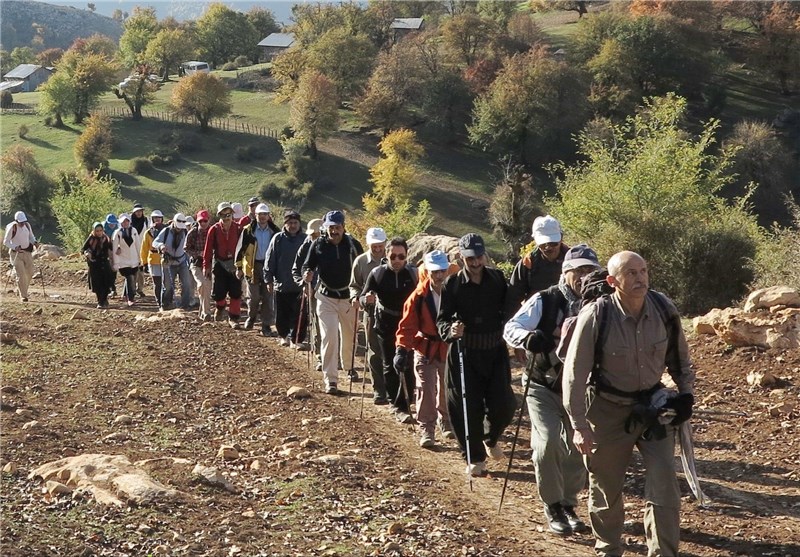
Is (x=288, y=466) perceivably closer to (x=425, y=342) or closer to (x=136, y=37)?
(x=425, y=342)

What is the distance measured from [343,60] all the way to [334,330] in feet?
308

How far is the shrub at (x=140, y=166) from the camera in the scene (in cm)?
7962

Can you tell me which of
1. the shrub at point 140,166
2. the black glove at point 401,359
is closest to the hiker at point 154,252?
the black glove at point 401,359

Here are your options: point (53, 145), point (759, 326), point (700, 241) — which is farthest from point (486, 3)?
point (759, 326)

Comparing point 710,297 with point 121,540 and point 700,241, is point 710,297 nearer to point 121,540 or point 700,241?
point 700,241

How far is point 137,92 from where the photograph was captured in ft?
318

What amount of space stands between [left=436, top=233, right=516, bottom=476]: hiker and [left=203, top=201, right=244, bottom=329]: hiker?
9078 mm

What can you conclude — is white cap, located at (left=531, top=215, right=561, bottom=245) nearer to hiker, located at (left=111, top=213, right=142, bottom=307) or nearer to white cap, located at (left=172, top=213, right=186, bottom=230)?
white cap, located at (left=172, top=213, right=186, bottom=230)

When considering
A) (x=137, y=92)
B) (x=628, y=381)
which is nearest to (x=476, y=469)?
(x=628, y=381)

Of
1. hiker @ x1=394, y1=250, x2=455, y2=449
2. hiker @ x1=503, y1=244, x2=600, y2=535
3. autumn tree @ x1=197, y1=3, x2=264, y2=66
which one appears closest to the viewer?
hiker @ x1=503, y1=244, x2=600, y2=535

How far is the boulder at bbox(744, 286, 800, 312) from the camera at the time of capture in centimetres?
1314

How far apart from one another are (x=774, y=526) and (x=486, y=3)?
397 ft

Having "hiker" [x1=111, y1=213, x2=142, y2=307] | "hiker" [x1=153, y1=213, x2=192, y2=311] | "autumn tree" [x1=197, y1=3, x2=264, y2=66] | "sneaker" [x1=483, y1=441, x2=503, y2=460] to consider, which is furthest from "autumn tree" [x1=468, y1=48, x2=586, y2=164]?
"sneaker" [x1=483, y1=441, x2=503, y2=460]

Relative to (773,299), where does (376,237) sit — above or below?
above
